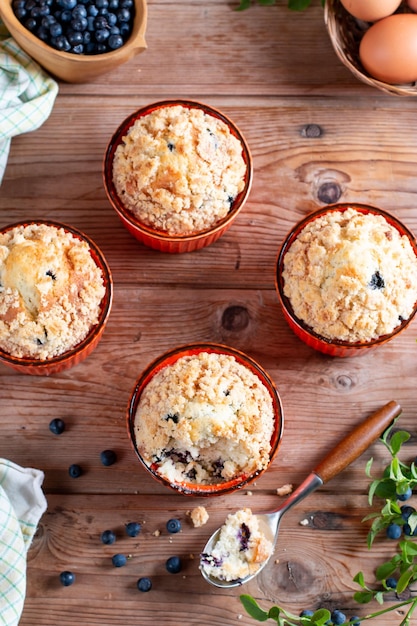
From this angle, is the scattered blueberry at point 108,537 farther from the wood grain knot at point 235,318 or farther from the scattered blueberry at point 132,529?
the wood grain knot at point 235,318

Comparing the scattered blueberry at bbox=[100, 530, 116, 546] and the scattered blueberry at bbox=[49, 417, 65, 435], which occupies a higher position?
the scattered blueberry at bbox=[49, 417, 65, 435]

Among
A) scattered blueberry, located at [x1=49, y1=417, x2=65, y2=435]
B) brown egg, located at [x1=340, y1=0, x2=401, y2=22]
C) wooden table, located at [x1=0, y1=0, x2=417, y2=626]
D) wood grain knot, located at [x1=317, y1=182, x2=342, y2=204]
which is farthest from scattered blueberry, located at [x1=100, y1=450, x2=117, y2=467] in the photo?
brown egg, located at [x1=340, y1=0, x2=401, y2=22]

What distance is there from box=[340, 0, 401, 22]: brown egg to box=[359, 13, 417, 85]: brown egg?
0.02 metres

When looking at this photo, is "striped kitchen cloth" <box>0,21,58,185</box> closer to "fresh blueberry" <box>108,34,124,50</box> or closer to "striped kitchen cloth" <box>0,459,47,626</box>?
"fresh blueberry" <box>108,34,124,50</box>

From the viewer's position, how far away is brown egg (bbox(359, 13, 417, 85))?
2.65 metres

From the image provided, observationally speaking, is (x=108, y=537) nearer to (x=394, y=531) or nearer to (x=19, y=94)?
(x=394, y=531)

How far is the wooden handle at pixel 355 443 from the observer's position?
258cm

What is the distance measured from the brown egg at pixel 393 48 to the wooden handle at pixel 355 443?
113 cm

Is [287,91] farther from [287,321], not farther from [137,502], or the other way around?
[137,502]

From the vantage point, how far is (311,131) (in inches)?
114

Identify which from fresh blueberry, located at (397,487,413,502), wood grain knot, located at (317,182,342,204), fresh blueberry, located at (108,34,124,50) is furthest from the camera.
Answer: wood grain knot, located at (317,182,342,204)

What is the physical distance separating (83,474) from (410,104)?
1767 millimetres

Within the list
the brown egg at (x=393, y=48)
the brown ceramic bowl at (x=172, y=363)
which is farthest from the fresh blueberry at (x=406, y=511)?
the brown egg at (x=393, y=48)

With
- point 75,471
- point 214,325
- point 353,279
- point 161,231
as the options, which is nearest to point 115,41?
point 161,231
